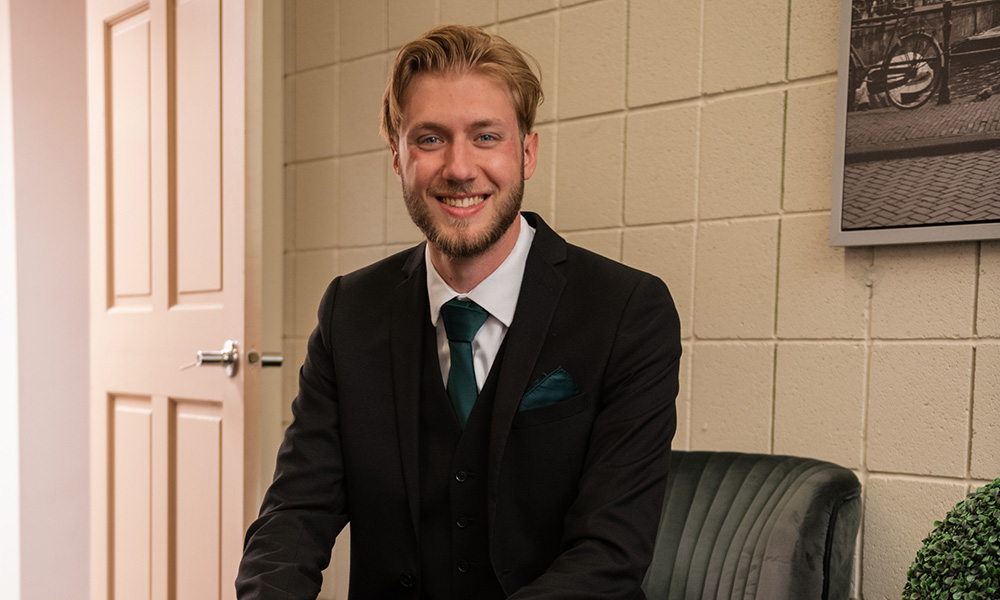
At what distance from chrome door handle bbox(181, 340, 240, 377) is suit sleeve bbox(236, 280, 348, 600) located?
57 cm

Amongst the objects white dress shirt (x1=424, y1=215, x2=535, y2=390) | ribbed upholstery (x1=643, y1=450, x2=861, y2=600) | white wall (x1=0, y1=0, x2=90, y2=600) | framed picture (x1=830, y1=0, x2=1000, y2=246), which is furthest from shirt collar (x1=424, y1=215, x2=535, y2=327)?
white wall (x1=0, y1=0, x2=90, y2=600)

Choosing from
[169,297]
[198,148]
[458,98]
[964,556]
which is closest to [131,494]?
[169,297]

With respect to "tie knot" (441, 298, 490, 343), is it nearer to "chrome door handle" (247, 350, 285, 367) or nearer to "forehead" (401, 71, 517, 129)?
"forehead" (401, 71, 517, 129)

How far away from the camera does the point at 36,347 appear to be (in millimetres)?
2957

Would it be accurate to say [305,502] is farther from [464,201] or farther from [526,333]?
[464,201]

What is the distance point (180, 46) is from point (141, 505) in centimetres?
129

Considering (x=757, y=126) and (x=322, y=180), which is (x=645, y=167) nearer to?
(x=757, y=126)

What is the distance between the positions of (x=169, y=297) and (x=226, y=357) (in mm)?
393

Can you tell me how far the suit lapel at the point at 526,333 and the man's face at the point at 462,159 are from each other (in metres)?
0.09

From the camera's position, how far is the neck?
57.1 inches

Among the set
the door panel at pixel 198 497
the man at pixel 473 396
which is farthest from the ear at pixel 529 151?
the door panel at pixel 198 497

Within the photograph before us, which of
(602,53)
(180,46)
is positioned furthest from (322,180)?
(602,53)

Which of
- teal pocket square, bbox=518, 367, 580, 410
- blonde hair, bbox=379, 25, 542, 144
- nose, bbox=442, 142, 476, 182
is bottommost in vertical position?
teal pocket square, bbox=518, 367, 580, 410

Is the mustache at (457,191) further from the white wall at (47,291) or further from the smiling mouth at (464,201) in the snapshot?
the white wall at (47,291)
